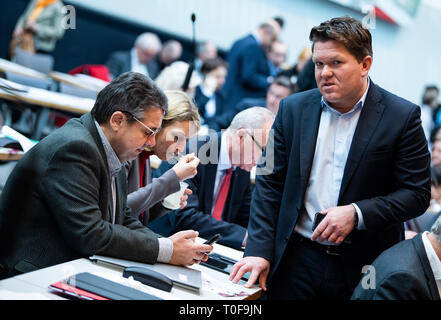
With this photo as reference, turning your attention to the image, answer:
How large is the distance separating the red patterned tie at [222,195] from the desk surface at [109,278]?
79cm

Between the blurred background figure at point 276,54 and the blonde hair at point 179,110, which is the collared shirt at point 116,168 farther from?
the blurred background figure at point 276,54

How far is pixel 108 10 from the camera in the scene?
7.16m

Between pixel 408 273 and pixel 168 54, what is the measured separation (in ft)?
20.5

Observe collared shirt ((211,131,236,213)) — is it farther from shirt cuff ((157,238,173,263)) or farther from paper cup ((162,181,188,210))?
shirt cuff ((157,238,173,263))

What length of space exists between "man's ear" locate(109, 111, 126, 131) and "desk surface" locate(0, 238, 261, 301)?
0.46 metres

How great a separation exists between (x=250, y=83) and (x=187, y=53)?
2.54m

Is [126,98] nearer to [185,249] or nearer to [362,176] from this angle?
[185,249]

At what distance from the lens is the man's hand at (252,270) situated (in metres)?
1.92

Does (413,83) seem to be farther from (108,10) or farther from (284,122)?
(284,122)

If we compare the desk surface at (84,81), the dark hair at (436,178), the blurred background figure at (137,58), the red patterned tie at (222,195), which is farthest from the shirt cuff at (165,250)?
the blurred background figure at (137,58)

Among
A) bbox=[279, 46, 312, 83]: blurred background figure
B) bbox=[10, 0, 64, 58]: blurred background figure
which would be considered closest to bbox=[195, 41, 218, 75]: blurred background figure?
bbox=[279, 46, 312, 83]: blurred background figure

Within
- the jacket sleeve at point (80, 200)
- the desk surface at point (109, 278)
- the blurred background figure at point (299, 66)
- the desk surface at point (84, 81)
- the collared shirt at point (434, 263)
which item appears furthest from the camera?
the blurred background figure at point (299, 66)

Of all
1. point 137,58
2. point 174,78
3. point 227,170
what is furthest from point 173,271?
point 137,58

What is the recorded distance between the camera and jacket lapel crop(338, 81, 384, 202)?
1899 millimetres
